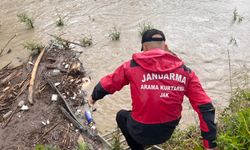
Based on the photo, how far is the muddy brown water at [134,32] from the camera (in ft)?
22.1

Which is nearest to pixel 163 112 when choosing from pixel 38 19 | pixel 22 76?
pixel 22 76

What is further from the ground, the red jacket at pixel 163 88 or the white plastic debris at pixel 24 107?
the red jacket at pixel 163 88

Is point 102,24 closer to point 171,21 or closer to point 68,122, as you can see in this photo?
point 171,21

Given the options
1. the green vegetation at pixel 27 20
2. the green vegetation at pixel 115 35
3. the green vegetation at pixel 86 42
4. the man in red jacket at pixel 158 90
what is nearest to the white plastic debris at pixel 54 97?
the green vegetation at pixel 86 42

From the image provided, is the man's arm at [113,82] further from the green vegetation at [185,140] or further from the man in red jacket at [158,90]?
the green vegetation at [185,140]

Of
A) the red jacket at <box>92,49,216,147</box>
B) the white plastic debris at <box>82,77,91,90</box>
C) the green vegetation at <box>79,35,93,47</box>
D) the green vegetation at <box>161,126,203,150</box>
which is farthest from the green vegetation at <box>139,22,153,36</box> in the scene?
the red jacket at <box>92,49,216,147</box>

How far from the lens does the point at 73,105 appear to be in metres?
6.16

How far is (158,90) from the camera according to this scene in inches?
140

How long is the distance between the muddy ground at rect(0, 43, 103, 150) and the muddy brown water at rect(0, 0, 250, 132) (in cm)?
42

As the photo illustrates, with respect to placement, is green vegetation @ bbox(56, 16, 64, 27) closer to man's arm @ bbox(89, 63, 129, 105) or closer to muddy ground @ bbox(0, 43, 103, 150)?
muddy ground @ bbox(0, 43, 103, 150)

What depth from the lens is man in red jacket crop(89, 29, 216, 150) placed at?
350 cm

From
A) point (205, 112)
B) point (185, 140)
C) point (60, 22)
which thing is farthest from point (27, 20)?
point (205, 112)

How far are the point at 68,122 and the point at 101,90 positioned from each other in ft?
6.85

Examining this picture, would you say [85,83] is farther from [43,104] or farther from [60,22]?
[60,22]
